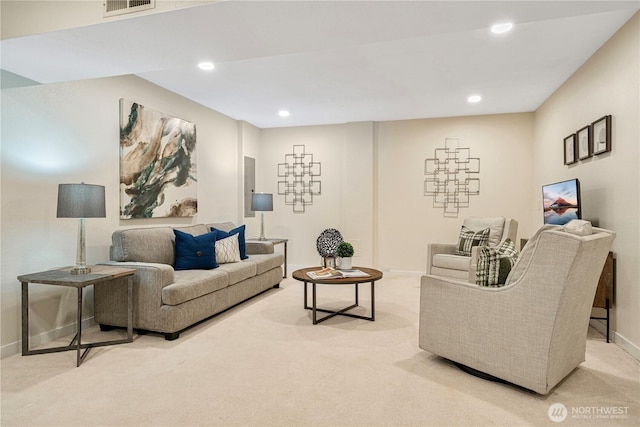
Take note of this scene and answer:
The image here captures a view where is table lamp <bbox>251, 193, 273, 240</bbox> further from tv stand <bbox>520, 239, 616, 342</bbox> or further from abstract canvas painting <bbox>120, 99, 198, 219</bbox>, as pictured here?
tv stand <bbox>520, 239, 616, 342</bbox>

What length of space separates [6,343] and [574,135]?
530 cm

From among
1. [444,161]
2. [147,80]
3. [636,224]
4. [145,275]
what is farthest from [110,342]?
[444,161]

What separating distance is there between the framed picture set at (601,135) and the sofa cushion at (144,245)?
410cm

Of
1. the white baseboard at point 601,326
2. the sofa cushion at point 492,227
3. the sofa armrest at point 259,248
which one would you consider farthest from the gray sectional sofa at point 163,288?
the white baseboard at point 601,326

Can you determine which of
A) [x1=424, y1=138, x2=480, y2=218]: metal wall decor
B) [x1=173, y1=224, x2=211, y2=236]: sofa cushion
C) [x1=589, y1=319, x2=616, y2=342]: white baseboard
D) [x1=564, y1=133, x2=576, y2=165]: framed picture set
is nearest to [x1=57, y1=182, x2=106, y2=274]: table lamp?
[x1=173, y1=224, x2=211, y2=236]: sofa cushion

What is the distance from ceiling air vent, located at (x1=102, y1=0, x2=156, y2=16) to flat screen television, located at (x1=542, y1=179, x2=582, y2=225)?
368cm

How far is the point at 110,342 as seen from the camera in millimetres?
2953

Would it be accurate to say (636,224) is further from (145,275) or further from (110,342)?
(110,342)

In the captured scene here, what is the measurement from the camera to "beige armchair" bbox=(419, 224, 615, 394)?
2018 millimetres

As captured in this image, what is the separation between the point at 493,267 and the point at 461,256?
2524mm

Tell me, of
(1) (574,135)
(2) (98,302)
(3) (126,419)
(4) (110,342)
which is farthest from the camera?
(1) (574,135)

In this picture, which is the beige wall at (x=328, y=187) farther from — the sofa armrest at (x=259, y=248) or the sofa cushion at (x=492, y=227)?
the sofa cushion at (x=492, y=227)

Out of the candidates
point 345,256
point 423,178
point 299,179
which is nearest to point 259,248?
point 345,256

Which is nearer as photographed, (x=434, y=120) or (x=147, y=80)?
(x=147, y=80)
